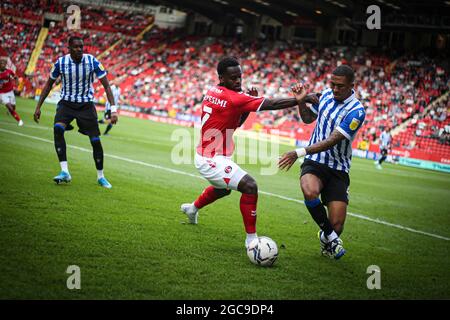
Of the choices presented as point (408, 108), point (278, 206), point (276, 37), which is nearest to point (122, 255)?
point (278, 206)

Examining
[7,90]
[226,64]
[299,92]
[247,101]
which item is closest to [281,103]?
[299,92]

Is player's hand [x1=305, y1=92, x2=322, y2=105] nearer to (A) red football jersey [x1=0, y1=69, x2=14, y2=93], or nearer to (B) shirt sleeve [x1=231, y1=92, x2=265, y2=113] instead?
(B) shirt sleeve [x1=231, y1=92, x2=265, y2=113]

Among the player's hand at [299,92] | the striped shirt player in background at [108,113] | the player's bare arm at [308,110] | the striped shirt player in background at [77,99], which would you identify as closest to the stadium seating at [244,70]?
the striped shirt player in background at [108,113]

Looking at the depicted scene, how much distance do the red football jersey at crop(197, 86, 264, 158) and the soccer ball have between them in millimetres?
1274

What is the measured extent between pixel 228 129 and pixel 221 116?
0.19m

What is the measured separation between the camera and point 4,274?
4703 mm

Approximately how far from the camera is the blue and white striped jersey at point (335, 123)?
6973 mm

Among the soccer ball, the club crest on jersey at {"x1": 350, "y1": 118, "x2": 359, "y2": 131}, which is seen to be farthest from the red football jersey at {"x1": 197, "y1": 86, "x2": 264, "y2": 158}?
the soccer ball

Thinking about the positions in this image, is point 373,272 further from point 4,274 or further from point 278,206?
point 278,206

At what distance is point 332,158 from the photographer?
712 centimetres

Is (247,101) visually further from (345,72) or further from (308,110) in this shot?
(345,72)

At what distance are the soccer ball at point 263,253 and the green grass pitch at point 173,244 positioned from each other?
0.10 m

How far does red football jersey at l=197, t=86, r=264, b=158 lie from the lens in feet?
21.6

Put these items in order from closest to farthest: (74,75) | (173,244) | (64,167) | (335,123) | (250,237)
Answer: (250,237)
(173,244)
(335,123)
(64,167)
(74,75)
